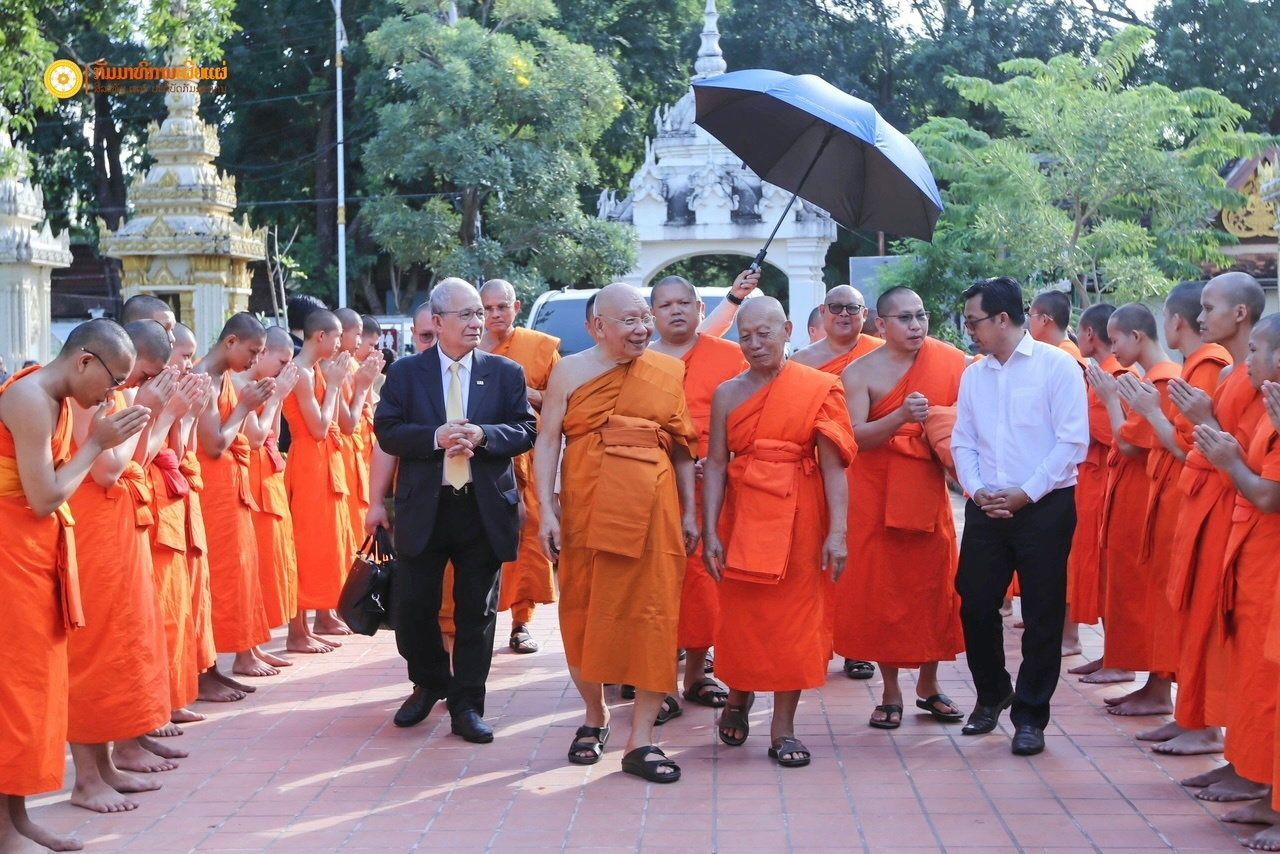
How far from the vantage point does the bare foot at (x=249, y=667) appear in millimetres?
8070

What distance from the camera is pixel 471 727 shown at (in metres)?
6.58

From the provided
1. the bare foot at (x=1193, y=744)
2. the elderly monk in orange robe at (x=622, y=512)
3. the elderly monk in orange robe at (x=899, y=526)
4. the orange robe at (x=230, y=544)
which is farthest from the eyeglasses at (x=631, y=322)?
the bare foot at (x=1193, y=744)

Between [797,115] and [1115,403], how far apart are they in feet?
7.17

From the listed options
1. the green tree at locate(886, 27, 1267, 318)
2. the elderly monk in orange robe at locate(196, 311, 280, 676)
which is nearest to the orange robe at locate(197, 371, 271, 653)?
the elderly monk in orange robe at locate(196, 311, 280, 676)

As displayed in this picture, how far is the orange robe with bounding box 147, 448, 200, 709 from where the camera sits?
245 inches

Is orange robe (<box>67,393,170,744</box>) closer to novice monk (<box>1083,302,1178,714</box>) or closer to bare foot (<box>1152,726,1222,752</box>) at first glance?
bare foot (<box>1152,726,1222,752</box>)

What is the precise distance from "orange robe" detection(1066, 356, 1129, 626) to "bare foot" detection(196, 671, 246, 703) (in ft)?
14.8

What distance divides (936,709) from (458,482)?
2.53m

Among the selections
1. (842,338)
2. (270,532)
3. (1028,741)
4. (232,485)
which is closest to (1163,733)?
(1028,741)

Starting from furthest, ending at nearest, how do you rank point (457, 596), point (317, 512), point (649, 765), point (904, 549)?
point (317, 512)
point (904, 549)
point (457, 596)
point (649, 765)

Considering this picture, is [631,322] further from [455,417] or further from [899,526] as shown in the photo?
[899,526]

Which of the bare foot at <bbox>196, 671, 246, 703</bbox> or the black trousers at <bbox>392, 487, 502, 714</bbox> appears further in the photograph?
the bare foot at <bbox>196, 671, 246, 703</bbox>

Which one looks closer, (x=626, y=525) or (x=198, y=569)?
(x=626, y=525)

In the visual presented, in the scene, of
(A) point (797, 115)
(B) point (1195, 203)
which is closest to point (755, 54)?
(B) point (1195, 203)
